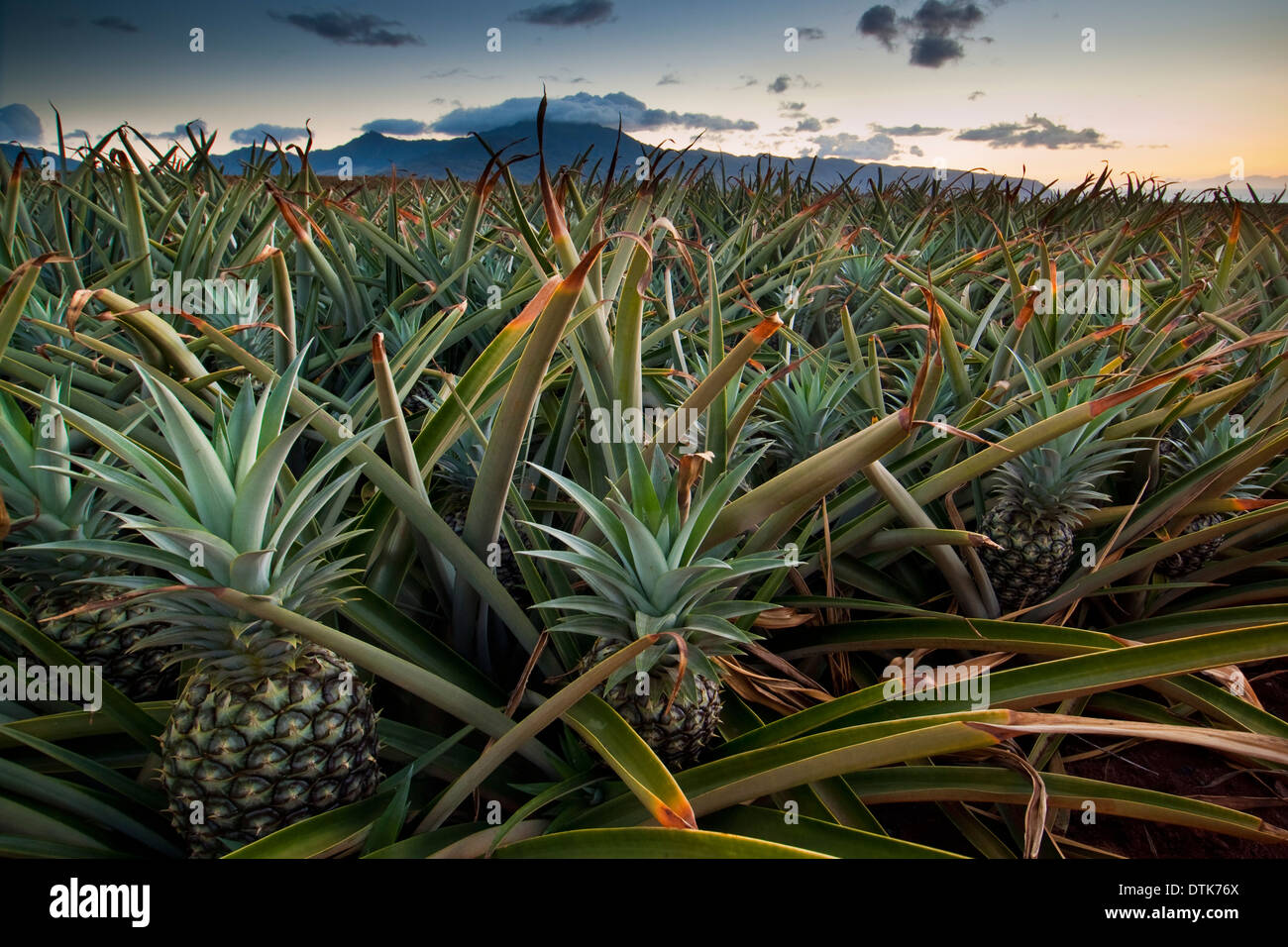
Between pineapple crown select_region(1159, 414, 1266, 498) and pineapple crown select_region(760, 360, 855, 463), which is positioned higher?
pineapple crown select_region(760, 360, 855, 463)

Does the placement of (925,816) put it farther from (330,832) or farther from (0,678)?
(0,678)

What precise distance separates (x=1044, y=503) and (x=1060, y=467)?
2.8 inches

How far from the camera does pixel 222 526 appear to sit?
2.19 feet

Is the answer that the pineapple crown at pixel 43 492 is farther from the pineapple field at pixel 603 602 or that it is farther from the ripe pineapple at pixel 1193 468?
the ripe pineapple at pixel 1193 468

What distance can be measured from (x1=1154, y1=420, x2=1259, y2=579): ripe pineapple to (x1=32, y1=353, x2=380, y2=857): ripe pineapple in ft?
5.10

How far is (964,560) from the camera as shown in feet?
4.28

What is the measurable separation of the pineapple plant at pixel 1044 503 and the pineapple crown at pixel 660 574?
69 cm

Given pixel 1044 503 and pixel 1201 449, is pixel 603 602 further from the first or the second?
pixel 1201 449

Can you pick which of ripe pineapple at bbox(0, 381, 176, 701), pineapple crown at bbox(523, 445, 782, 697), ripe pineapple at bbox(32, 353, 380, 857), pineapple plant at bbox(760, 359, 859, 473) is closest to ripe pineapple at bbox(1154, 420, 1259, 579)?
pineapple plant at bbox(760, 359, 859, 473)

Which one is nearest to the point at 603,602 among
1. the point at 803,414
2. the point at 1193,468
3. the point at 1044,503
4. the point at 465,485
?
the point at 465,485

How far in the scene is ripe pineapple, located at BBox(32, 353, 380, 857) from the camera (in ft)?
2.09

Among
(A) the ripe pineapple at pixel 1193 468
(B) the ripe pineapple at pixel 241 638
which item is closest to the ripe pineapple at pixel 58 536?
(B) the ripe pineapple at pixel 241 638

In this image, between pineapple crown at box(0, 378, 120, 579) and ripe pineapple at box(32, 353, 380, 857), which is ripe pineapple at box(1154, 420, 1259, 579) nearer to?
ripe pineapple at box(32, 353, 380, 857)
